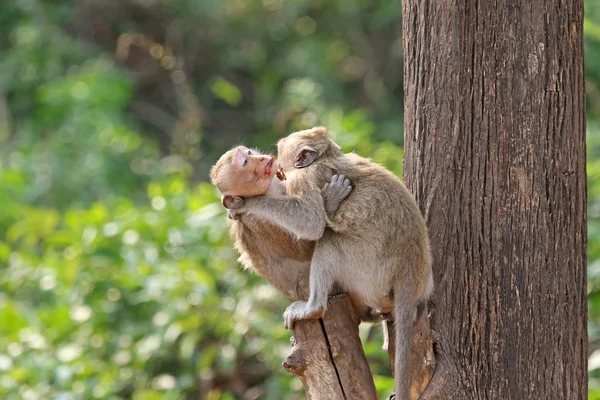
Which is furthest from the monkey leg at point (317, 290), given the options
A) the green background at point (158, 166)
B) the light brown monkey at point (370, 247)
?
the green background at point (158, 166)

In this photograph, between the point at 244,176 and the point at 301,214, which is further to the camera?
the point at 244,176

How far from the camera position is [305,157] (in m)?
3.80

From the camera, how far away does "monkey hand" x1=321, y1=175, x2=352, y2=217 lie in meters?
3.58

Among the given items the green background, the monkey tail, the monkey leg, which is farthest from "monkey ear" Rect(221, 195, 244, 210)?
the green background

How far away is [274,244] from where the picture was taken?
380 cm

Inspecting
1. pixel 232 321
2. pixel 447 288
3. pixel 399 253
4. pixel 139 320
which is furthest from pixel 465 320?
pixel 139 320

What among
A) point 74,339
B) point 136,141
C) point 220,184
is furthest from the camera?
point 136,141

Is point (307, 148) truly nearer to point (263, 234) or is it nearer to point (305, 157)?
point (305, 157)

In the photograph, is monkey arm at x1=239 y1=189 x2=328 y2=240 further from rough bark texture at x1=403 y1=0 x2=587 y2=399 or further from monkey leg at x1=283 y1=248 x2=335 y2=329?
rough bark texture at x1=403 y1=0 x2=587 y2=399

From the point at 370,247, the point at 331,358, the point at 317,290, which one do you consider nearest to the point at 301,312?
the point at 317,290

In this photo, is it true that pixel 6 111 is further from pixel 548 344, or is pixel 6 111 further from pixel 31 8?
pixel 548 344

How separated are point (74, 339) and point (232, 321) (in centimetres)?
127

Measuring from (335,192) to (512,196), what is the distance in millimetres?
668

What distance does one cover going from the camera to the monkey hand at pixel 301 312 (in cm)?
347
